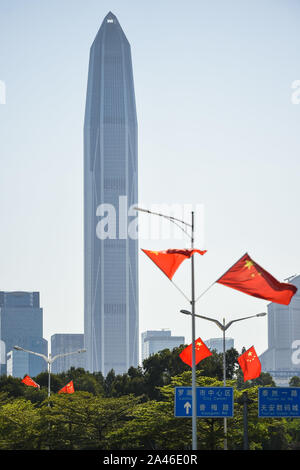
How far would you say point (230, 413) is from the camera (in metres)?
42.0

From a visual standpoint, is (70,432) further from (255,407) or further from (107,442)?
(255,407)

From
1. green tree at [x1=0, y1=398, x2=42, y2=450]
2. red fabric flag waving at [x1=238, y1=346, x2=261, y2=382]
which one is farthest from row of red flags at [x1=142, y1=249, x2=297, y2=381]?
green tree at [x1=0, y1=398, x2=42, y2=450]

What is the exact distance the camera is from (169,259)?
111 ft

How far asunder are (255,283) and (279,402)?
47.7 ft

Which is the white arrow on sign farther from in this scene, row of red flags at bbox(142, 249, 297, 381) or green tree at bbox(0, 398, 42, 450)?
green tree at bbox(0, 398, 42, 450)

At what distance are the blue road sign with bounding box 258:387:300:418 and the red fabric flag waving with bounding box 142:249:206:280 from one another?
42.0 ft

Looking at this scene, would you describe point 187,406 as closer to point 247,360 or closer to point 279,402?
point 279,402

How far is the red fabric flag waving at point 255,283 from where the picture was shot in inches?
1216

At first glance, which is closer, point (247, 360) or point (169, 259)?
point (169, 259)

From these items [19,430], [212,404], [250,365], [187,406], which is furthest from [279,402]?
[19,430]

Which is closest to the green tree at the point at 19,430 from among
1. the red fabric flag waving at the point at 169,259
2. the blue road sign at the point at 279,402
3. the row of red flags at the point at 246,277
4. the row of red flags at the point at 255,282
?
the blue road sign at the point at 279,402

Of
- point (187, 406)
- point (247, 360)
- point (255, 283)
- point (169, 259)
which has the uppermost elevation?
point (169, 259)

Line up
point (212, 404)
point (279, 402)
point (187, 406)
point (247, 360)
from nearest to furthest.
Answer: point (212, 404) → point (187, 406) → point (279, 402) → point (247, 360)
